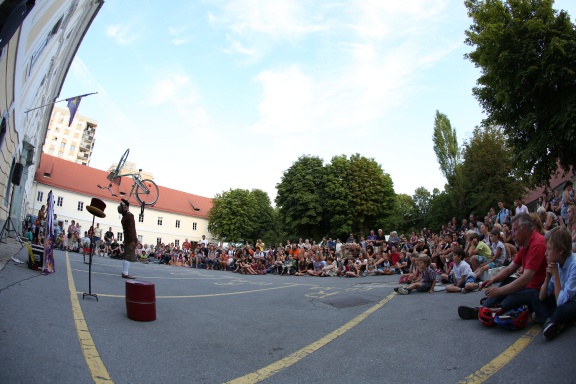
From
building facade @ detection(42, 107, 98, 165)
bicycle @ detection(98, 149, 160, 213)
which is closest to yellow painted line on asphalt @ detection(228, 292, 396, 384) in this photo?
bicycle @ detection(98, 149, 160, 213)

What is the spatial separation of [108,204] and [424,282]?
60.5 m

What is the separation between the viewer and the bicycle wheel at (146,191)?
18188 millimetres

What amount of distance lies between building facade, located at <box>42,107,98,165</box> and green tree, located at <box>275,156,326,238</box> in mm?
70115

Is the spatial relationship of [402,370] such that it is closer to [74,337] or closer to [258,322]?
[258,322]

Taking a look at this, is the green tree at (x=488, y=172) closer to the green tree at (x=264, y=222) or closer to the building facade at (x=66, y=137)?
the green tree at (x=264, y=222)

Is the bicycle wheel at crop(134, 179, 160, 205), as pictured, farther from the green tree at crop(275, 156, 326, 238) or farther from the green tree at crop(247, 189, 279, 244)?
the green tree at crop(247, 189, 279, 244)

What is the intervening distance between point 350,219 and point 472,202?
44.3 ft

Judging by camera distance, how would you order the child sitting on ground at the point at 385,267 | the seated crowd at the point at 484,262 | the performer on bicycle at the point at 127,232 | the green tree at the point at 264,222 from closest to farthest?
the seated crowd at the point at 484,262, the performer on bicycle at the point at 127,232, the child sitting on ground at the point at 385,267, the green tree at the point at 264,222

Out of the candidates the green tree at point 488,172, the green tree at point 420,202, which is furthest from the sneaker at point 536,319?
the green tree at point 420,202

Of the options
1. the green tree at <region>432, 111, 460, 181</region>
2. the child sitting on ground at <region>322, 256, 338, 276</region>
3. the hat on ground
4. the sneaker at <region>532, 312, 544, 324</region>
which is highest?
the green tree at <region>432, 111, 460, 181</region>

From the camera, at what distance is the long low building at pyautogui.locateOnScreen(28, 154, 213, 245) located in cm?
5300

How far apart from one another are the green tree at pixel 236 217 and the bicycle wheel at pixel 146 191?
44229mm

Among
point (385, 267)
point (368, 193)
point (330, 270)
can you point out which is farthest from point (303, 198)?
point (385, 267)

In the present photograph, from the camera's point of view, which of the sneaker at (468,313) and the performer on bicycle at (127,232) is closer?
the sneaker at (468,313)
